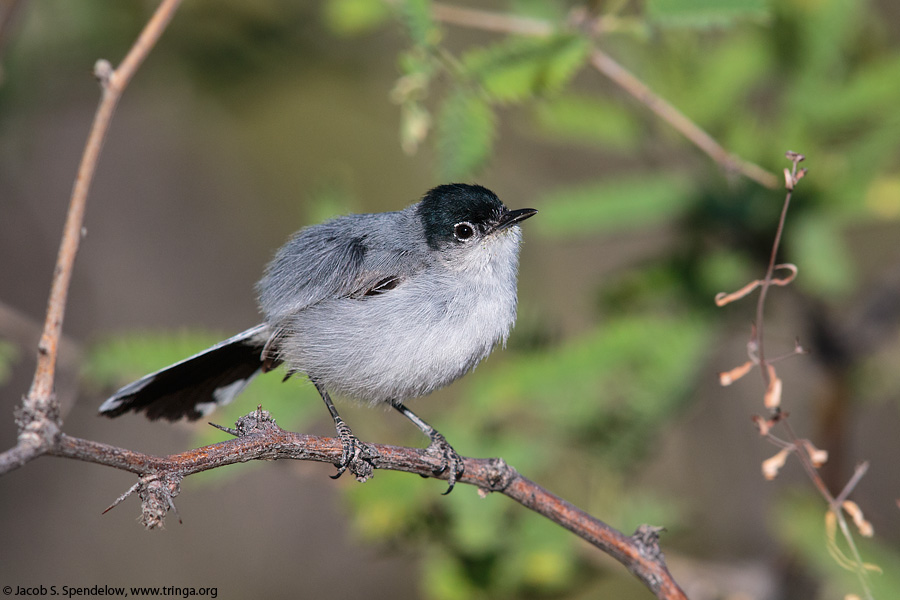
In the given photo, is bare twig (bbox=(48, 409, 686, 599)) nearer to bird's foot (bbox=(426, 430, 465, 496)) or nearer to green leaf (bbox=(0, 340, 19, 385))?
bird's foot (bbox=(426, 430, 465, 496))

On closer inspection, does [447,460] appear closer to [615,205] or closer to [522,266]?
[615,205]

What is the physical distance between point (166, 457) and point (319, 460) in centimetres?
41

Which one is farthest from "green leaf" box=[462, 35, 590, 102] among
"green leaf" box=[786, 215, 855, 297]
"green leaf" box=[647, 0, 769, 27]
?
"green leaf" box=[786, 215, 855, 297]

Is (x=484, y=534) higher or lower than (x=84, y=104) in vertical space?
lower

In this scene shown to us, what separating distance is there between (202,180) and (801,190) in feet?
14.1

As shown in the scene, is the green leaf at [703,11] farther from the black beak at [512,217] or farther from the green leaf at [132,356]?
the green leaf at [132,356]

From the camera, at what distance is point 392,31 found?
5234 mm

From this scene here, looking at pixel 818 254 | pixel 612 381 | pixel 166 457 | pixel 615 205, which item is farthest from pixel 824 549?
pixel 166 457

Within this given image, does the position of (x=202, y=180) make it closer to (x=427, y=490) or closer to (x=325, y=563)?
(x=325, y=563)

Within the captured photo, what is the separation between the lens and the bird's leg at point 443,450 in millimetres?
2332

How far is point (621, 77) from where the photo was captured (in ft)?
8.27

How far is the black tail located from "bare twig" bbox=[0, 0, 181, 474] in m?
0.90

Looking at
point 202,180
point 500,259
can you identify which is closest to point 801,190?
point 500,259

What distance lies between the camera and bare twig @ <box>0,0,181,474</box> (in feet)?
3.99
